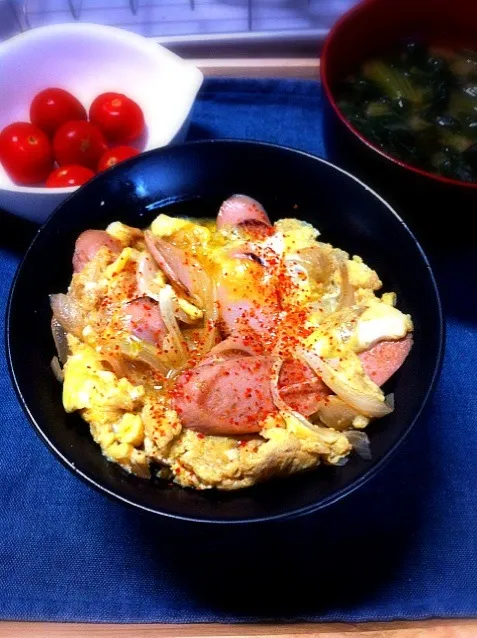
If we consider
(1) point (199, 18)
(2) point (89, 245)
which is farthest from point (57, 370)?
(1) point (199, 18)

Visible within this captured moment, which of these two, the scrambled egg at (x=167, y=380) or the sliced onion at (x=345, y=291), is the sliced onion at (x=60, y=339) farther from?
the sliced onion at (x=345, y=291)

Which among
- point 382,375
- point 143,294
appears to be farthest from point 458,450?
point 143,294

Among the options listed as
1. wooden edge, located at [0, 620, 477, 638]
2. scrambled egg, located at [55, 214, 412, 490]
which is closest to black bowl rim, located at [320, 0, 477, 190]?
scrambled egg, located at [55, 214, 412, 490]

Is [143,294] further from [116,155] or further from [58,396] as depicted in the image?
[116,155]

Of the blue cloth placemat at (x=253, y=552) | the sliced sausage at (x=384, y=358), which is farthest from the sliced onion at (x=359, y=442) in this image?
the blue cloth placemat at (x=253, y=552)

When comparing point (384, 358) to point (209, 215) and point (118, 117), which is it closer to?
point (209, 215)

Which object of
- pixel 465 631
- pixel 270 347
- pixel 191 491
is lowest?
pixel 465 631
